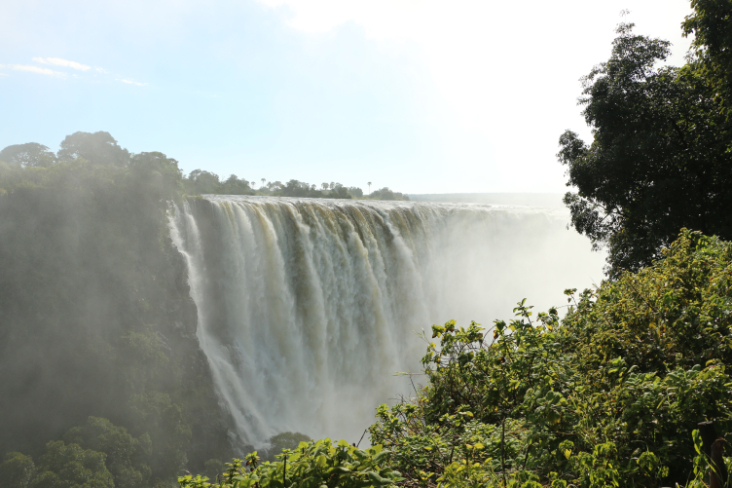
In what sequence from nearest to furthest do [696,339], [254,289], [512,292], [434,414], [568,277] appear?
[696,339] < [434,414] < [254,289] < [512,292] < [568,277]

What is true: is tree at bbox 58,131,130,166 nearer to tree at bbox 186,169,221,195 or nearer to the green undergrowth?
the green undergrowth

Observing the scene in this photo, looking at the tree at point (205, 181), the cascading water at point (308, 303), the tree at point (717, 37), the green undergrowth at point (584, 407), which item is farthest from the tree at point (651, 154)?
the tree at point (205, 181)

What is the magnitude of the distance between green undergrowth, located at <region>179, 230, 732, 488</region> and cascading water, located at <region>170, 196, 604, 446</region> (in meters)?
7.54

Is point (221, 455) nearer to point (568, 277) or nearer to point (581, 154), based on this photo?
point (581, 154)

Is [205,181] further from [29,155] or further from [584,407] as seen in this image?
[584,407]

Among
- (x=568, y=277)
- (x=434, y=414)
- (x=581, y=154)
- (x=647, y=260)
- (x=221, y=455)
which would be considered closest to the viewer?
(x=434, y=414)

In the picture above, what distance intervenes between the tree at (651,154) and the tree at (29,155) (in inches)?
623

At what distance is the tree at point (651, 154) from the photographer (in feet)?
29.8

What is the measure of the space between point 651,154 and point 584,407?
9.80m

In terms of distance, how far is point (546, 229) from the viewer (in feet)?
93.7

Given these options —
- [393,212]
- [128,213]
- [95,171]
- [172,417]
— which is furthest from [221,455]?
[393,212]

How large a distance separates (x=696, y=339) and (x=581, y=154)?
416 inches

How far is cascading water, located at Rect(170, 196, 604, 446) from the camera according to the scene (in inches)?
515

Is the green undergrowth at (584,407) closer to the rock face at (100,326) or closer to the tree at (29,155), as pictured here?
the rock face at (100,326)
